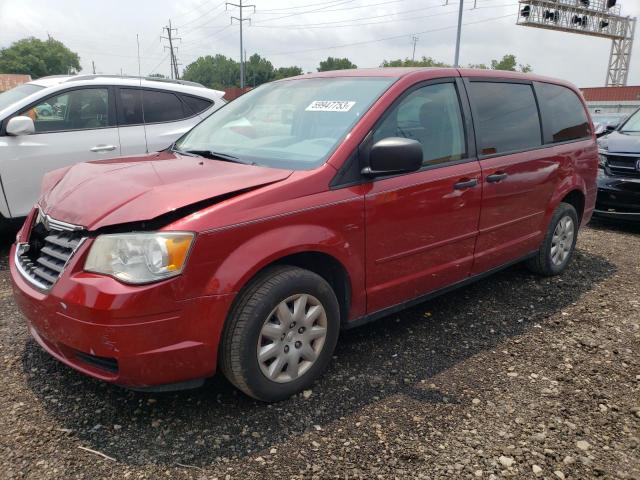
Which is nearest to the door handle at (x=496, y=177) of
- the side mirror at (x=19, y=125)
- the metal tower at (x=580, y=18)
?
the side mirror at (x=19, y=125)

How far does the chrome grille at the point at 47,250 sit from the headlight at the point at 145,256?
0.23m

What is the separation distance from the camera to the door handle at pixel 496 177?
142 inches

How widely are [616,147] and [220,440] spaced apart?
638cm

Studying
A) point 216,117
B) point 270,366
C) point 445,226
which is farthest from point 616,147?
point 270,366

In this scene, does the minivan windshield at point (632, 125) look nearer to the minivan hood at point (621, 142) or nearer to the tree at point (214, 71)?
the minivan hood at point (621, 142)

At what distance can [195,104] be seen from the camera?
6207mm

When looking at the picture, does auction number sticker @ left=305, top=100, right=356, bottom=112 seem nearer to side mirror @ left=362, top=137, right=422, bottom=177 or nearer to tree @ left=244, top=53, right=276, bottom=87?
side mirror @ left=362, top=137, right=422, bottom=177

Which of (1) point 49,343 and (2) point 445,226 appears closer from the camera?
(1) point 49,343

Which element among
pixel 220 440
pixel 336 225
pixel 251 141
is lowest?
pixel 220 440

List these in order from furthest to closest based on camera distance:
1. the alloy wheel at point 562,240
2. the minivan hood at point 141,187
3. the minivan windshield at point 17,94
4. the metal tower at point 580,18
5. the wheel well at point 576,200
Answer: the metal tower at point 580,18 → the minivan windshield at point 17,94 → the wheel well at point 576,200 → the alloy wheel at point 562,240 → the minivan hood at point 141,187

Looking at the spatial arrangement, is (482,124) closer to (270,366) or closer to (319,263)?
(319,263)

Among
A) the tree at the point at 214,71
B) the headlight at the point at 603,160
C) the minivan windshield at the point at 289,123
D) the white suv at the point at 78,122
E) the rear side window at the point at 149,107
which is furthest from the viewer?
the tree at the point at 214,71

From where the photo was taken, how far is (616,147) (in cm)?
665

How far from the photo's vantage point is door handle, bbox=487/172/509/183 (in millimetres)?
3605
